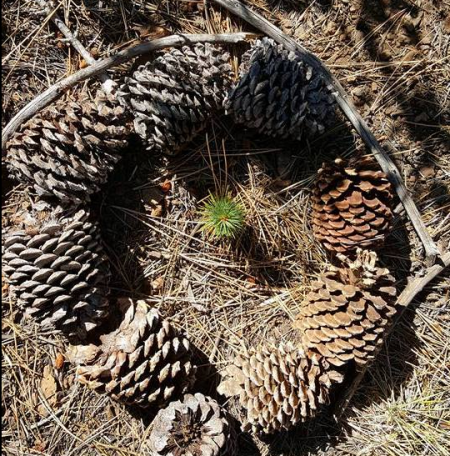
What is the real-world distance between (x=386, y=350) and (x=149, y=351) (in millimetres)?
867

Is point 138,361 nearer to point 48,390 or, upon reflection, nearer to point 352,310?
point 48,390

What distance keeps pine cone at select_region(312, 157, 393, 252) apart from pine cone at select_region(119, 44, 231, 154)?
448mm

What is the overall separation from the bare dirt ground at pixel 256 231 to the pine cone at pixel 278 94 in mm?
133

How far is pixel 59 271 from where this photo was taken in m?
1.65

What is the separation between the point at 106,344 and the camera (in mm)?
1697

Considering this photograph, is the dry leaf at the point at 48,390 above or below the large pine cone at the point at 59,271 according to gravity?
below

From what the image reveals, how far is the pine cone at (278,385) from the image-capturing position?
1.69 meters

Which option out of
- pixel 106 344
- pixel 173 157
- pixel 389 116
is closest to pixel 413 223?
pixel 389 116

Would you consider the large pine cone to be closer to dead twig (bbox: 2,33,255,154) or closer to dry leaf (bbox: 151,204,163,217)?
dry leaf (bbox: 151,204,163,217)

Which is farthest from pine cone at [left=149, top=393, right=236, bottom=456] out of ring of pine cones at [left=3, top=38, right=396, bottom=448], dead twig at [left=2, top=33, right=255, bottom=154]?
dead twig at [left=2, top=33, right=255, bottom=154]

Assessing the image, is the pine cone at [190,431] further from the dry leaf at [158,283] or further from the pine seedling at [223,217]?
the pine seedling at [223,217]

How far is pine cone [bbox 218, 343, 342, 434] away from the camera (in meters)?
1.69

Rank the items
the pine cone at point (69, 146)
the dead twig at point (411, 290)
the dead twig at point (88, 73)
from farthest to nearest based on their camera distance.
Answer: the dead twig at point (411, 290) < the dead twig at point (88, 73) < the pine cone at point (69, 146)

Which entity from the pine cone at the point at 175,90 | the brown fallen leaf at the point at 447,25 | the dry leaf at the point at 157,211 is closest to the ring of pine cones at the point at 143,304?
the pine cone at the point at 175,90
